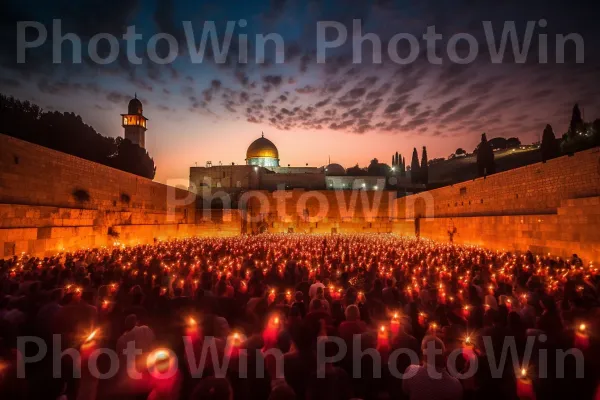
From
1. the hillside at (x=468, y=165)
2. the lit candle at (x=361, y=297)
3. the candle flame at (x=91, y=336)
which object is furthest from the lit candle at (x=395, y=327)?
the hillside at (x=468, y=165)

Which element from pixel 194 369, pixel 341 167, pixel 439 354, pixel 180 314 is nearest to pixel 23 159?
pixel 180 314

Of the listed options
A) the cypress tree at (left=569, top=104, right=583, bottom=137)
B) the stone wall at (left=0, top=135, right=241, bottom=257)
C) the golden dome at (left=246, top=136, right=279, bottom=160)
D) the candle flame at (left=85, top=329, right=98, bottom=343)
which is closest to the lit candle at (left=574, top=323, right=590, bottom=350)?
the candle flame at (left=85, top=329, right=98, bottom=343)

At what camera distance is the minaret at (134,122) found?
51.1 meters

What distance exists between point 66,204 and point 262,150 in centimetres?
4387

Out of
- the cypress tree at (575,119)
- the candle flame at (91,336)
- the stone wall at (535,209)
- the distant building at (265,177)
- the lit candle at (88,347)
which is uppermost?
the cypress tree at (575,119)

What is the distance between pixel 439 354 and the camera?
3.04 metres

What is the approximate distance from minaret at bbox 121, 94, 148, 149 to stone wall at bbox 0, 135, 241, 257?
34111 millimetres

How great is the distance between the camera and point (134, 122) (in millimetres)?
51344

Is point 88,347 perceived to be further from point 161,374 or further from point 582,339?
point 582,339

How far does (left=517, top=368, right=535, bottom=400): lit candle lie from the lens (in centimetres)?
279

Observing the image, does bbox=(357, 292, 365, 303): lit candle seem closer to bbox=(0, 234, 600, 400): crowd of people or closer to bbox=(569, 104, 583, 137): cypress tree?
bbox=(0, 234, 600, 400): crowd of people

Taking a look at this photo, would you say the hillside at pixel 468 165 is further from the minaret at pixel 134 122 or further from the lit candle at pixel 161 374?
the lit candle at pixel 161 374

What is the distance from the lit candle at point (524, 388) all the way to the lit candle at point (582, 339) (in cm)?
139

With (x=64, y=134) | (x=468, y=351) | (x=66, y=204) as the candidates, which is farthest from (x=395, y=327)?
(x=64, y=134)
